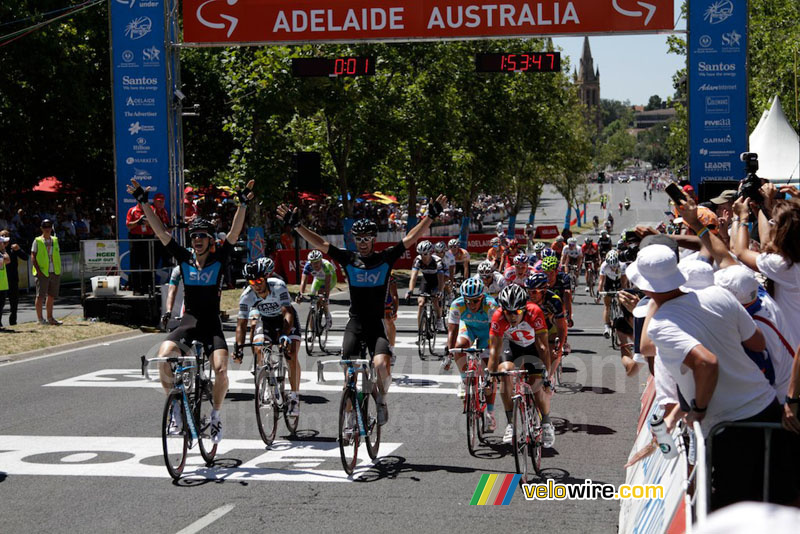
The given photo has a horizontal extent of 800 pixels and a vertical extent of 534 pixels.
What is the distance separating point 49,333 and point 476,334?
11.2 m

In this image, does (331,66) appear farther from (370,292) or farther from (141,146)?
(370,292)

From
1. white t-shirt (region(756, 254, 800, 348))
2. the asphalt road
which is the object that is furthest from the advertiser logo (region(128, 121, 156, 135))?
white t-shirt (region(756, 254, 800, 348))

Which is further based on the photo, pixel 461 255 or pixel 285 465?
pixel 461 255

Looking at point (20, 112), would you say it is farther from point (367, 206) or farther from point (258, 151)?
point (367, 206)

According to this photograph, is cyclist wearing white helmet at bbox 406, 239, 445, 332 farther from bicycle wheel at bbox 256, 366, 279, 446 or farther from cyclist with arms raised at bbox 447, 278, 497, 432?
bicycle wheel at bbox 256, 366, 279, 446

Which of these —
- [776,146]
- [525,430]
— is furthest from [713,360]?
[776,146]

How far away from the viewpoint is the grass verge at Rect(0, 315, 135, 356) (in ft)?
56.6

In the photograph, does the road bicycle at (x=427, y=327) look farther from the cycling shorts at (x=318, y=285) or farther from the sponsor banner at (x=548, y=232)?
the sponsor banner at (x=548, y=232)

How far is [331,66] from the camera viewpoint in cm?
2228

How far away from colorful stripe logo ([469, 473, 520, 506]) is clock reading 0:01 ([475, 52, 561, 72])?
584 inches

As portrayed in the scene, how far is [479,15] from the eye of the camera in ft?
70.2

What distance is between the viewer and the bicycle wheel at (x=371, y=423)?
8852 millimetres

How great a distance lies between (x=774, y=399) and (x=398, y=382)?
8816mm

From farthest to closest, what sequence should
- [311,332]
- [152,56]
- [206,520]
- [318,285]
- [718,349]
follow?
[152,56] < [318,285] < [311,332] < [206,520] < [718,349]
